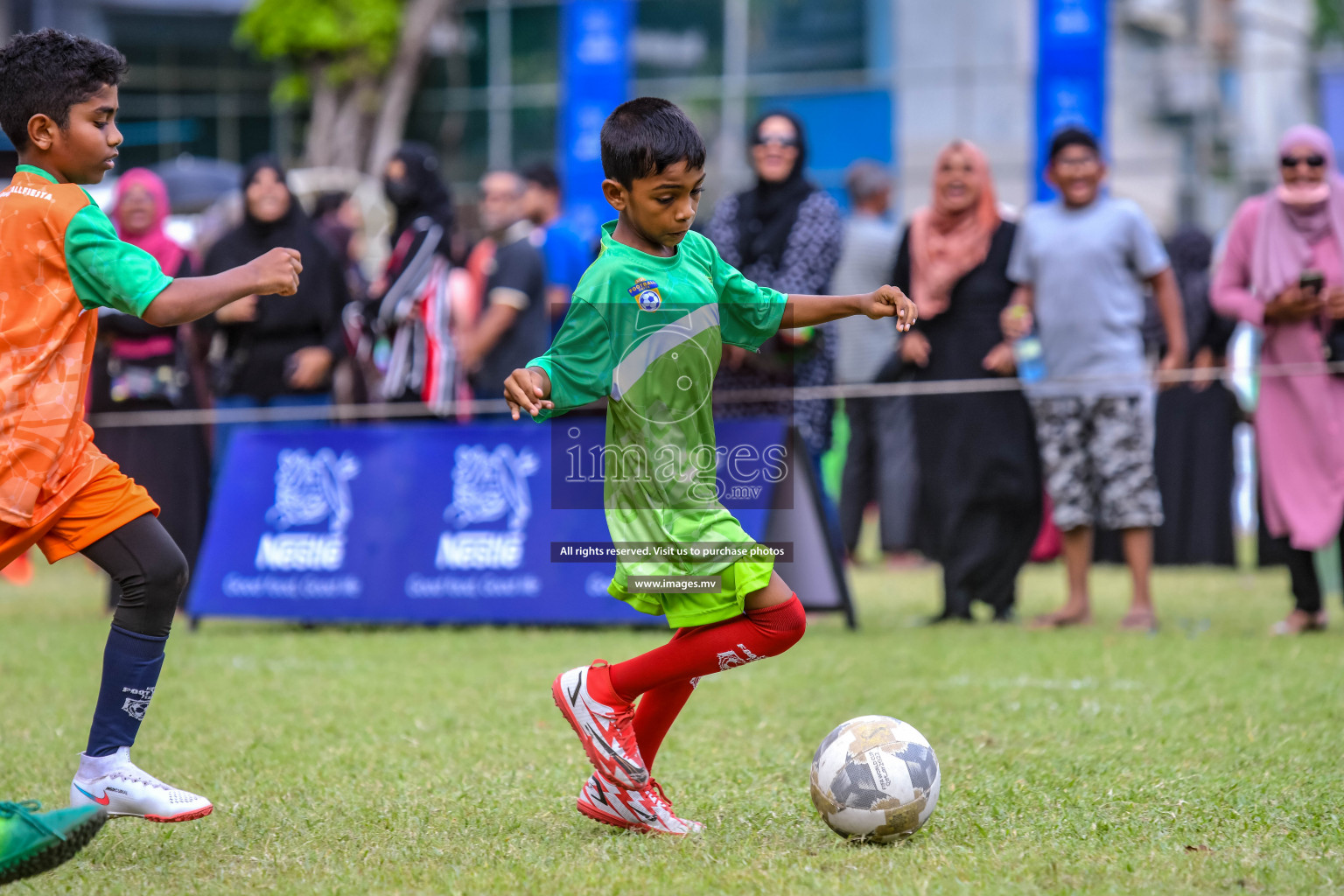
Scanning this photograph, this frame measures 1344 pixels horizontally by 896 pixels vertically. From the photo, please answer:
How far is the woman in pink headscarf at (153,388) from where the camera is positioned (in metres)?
8.58

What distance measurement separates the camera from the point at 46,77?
376cm

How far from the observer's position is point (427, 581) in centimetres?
819

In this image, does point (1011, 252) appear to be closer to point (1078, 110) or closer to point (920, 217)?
point (920, 217)

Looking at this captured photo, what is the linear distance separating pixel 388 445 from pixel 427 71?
22.1m

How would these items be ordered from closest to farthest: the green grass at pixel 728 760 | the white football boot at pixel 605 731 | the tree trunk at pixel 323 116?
the green grass at pixel 728 760 < the white football boot at pixel 605 731 < the tree trunk at pixel 323 116

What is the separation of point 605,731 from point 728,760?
104cm

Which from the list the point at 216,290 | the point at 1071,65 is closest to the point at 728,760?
the point at 216,290

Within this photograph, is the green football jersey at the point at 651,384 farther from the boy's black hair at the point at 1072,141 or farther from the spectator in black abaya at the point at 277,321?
the spectator in black abaya at the point at 277,321

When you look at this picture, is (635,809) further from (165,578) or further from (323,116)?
(323,116)

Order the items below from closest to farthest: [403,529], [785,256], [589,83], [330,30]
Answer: [785,256]
[403,529]
[589,83]
[330,30]

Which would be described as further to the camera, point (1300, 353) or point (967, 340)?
point (967, 340)

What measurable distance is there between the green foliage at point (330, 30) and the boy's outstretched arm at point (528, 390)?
80.6 feet

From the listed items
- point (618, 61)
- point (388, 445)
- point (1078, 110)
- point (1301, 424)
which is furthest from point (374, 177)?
point (1301, 424)

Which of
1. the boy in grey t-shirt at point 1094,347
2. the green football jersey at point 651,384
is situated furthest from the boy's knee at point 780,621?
the boy in grey t-shirt at point 1094,347
